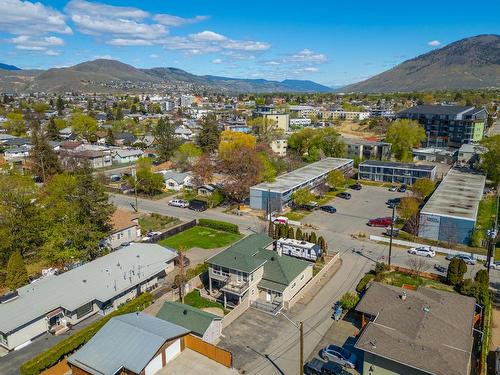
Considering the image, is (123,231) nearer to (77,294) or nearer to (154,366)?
(77,294)

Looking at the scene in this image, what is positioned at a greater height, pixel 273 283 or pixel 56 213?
pixel 56 213

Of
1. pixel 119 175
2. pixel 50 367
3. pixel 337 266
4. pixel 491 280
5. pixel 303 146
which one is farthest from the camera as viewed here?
pixel 303 146

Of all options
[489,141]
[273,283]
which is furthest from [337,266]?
[489,141]

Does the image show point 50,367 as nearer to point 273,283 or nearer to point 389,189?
point 273,283

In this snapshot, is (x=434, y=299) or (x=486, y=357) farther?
(x=434, y=299)

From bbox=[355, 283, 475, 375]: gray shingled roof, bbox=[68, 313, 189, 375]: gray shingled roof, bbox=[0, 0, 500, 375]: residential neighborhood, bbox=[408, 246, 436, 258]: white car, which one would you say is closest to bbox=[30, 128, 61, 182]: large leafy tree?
bbox=[0, 0, 500, 375]: residential neighborhood
